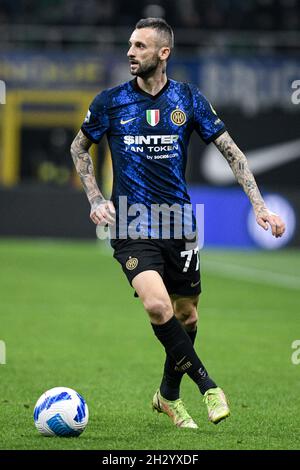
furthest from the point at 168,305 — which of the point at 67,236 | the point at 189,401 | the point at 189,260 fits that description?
the point at 67,236

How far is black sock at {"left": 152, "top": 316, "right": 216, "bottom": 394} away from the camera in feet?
22.1

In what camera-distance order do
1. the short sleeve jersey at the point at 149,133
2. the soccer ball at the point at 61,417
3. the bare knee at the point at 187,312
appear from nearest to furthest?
1. the soccer ball at the point at 61,417
2. the short sleeve jersey at the point at 149,133
3. the bare knee at the point at 187,312

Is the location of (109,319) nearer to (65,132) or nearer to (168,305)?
(168,305)

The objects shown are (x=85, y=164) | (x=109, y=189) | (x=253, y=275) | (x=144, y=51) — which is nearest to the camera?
(x=144, y=51)

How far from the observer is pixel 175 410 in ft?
23.5

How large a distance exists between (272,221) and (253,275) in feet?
42.2

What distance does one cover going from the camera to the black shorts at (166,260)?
680 centimetres

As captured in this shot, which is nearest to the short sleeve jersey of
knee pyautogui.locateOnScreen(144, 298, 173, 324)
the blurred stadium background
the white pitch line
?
knee pyautogui.locateOnScreen(144, 298, 173, 324)

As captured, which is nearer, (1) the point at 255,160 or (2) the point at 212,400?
(2) the point at 212,400

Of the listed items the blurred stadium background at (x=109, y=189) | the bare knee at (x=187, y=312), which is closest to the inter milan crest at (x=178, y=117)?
the bare knee at (x=187, y=312)

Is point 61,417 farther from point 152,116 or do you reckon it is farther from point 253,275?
point 253,275

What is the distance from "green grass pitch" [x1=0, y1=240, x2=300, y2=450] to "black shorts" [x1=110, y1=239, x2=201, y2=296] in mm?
901

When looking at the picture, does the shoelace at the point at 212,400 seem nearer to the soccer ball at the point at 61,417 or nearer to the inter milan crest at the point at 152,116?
the soccer ball at the point at 61,417

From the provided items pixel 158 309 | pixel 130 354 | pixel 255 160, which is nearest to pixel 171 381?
pixel 158 309
